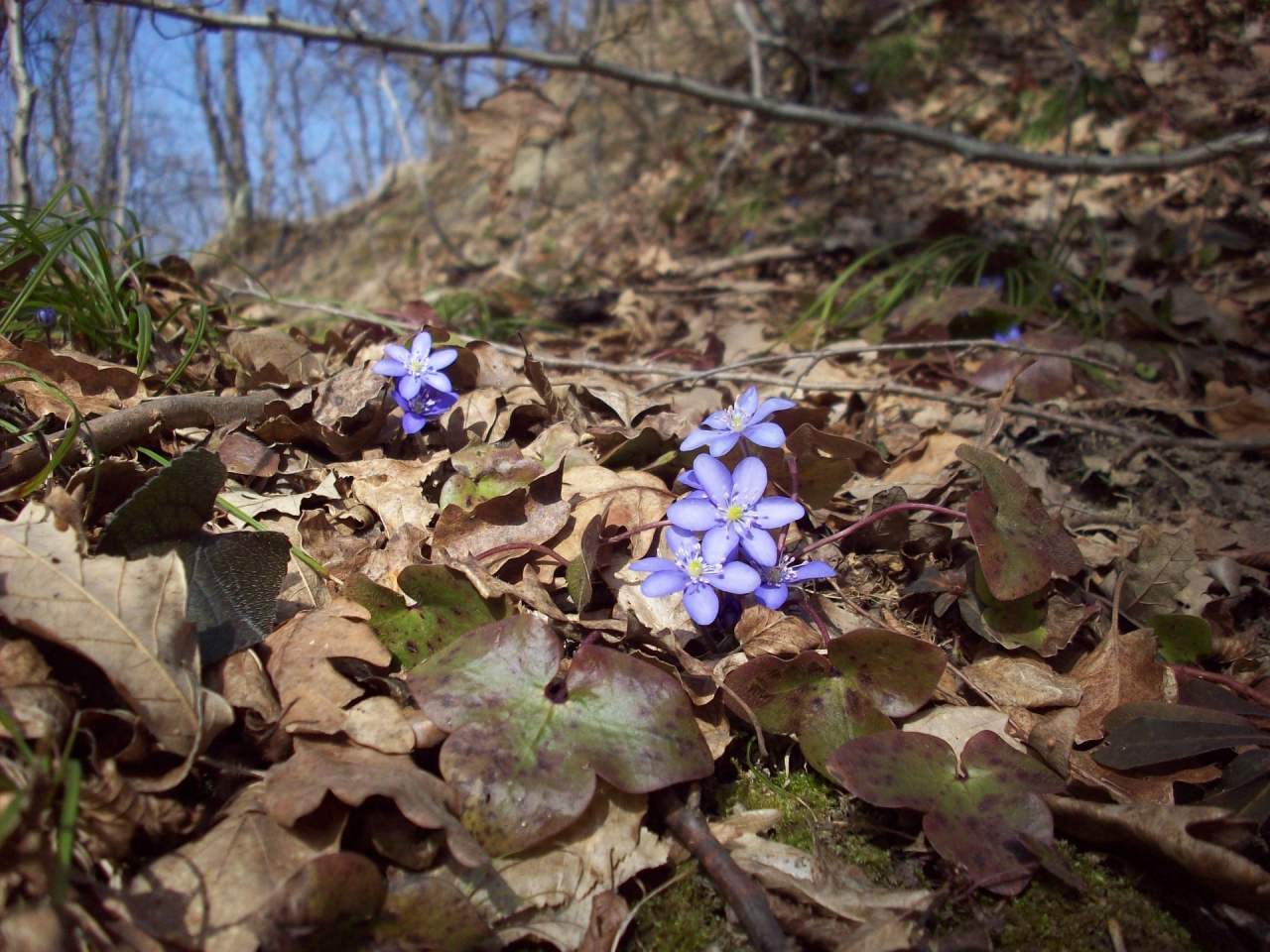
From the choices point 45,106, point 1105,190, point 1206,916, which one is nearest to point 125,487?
point 1206,916

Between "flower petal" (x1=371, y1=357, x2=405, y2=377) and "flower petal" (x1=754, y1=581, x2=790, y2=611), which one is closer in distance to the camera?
"flower petal" (x1=754, y1=581, x2=790, y2=611)

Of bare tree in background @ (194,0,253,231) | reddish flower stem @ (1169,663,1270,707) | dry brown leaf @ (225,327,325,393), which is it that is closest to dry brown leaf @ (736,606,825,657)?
reddish flower stem @ (1169,663,1270,707)

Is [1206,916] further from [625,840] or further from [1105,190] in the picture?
[1105,190]

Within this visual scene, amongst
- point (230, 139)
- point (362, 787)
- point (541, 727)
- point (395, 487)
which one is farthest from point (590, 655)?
point (230, 139)

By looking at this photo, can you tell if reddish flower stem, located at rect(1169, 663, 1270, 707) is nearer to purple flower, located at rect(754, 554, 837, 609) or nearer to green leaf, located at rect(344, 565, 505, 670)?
purple flower, located at rect(754, 554, 837, 609)

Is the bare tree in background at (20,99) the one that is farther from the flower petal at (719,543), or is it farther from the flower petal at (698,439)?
the flower petal at (719,543)
